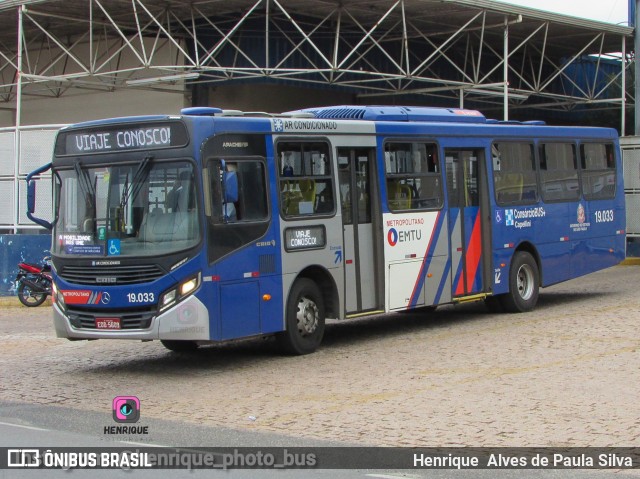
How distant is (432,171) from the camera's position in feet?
52.6

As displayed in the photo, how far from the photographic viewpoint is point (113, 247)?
40.3 feet

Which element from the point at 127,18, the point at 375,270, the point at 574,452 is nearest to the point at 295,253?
the point at 375,270

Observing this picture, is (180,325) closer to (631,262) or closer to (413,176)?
(413,176)

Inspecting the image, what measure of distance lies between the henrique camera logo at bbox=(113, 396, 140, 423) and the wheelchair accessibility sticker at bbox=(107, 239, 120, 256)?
7.15 feet

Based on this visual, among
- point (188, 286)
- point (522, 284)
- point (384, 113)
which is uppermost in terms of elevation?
point (384, 113)

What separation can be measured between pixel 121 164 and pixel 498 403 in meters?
5.33

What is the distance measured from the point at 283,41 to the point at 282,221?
1784 centimetres

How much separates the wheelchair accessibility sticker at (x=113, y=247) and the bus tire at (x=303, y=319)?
2.33 metres

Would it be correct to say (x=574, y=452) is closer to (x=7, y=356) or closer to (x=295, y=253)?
(x=295, y=253)

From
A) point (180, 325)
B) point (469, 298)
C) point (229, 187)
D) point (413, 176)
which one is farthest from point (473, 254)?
point (180, 325)

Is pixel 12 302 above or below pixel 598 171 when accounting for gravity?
below

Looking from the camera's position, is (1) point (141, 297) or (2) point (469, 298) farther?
(2) point (469, 298)

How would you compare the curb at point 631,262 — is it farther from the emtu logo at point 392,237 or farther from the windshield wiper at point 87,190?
the windshield wiper at point 87,190

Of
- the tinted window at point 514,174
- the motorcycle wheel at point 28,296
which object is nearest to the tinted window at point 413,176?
the tinted window at point 514,174
